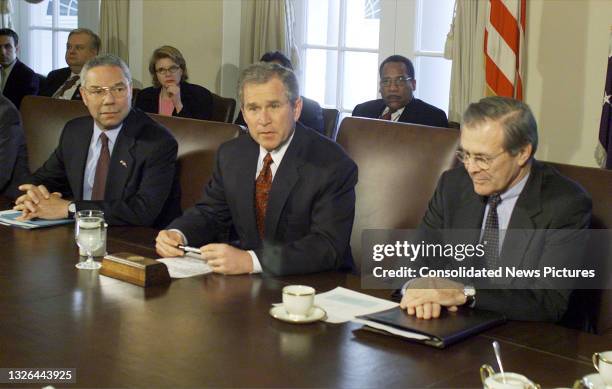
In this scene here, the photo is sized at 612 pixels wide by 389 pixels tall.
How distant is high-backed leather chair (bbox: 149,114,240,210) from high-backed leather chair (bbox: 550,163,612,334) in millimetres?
1383

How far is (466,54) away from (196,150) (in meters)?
2.01

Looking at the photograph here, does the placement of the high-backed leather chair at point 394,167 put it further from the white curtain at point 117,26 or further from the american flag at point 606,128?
the white curtain at point 117,26

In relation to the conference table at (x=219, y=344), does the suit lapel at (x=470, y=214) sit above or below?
above

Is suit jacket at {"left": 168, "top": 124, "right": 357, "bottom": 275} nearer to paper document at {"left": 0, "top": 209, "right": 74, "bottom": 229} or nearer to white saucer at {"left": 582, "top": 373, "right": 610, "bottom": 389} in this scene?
paper document at {"left": 0, "top": 209, "right": 74, "bottom": 229}

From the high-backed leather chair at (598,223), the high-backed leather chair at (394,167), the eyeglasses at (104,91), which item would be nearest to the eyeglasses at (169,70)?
the eyeglasses at (104,91)

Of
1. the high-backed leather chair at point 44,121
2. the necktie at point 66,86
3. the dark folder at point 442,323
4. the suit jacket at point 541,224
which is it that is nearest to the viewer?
the dark folder at point 442,323

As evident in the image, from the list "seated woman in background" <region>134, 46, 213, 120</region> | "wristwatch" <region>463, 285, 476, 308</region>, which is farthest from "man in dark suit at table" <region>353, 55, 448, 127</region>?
"wristwatch" <region>463, 285, 476, 308</region>

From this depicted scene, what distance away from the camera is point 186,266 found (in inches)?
103

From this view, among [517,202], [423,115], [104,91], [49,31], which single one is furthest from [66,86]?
[517,202]

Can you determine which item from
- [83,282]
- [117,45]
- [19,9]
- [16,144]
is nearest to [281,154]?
[83,282]

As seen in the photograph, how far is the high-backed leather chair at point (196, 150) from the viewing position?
3.55 m

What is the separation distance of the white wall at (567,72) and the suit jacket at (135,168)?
2129mm

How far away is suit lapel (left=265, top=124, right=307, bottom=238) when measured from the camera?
2953 mm

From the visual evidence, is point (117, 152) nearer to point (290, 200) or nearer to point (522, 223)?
point (290, 200)
